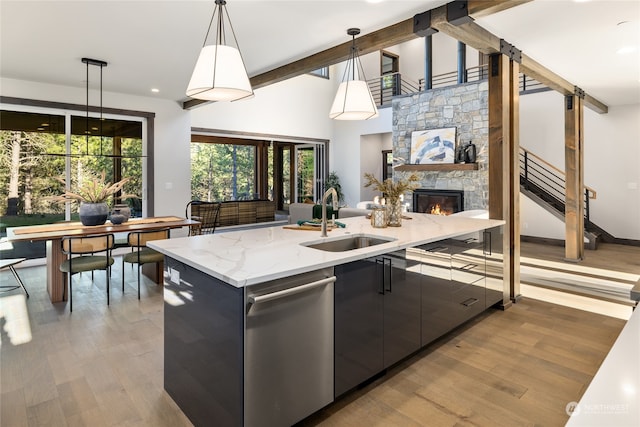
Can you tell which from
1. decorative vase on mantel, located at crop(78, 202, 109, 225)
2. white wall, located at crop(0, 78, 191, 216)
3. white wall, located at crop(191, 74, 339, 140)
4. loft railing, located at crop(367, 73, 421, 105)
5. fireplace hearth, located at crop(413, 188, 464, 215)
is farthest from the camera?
loft railing, located at crop(367, 73, 421, 105)

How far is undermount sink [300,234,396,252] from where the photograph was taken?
2586 millimetres

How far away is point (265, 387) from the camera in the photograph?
1650mm

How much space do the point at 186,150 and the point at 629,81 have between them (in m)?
6.92

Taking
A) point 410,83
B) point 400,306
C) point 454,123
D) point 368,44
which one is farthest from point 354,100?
point 410,83

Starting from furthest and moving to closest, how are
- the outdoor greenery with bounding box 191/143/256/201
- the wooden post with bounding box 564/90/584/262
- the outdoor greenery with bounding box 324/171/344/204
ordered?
the outdoor greenery with bounding box 191/143/256/201
the outdoor greenery with bounding box 324/171/344/204
the wooden post with bounding box 564/90/584/262

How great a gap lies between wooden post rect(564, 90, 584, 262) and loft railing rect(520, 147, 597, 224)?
1410mm

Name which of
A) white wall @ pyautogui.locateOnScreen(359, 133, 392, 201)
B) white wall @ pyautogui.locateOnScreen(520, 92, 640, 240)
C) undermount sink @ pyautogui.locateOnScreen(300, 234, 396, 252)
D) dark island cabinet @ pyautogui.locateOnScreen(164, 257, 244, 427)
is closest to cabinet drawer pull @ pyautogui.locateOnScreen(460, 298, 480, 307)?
undermount sink @ pyautogui.locateOnScreen(300, 234, 396, 252)

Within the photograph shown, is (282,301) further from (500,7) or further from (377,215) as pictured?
(500,7)

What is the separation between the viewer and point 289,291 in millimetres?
1677

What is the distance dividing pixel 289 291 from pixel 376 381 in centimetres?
103

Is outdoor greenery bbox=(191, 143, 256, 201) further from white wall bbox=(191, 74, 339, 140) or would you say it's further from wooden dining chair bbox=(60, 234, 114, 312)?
wooden dining chair bbox=(60, 234, 114, 312)

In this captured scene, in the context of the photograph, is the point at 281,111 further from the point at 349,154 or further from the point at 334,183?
the point at 334,183

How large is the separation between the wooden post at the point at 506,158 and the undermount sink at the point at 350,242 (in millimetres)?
1666

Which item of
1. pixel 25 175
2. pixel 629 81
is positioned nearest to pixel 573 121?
pixel 629 81
